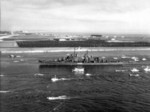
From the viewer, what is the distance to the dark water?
44000mm

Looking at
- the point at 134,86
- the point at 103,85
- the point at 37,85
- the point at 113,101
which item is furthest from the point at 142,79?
the point at 37,85

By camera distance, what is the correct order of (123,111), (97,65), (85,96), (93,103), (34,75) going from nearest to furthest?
(123,111) < (93,103) < (85,96) < (34,75) < (97,65)

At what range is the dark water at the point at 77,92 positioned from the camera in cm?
4400

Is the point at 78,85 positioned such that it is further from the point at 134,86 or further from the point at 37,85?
the point at 134,86

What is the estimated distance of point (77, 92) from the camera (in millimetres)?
53531

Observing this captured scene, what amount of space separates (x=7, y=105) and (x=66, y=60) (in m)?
55.2

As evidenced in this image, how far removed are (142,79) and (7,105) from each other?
1755 inches

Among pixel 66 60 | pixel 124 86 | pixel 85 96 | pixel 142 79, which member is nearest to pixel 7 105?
pixel 85 96

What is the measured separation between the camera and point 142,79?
65.9m

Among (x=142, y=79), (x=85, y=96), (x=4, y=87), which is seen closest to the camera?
(x=85, y=96)

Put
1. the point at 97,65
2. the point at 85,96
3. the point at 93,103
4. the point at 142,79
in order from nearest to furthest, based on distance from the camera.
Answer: the point at 93,103 < the point at 85,96 < the point at 142,79 < the point at 97,65

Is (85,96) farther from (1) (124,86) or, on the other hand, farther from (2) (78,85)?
(1) (124,86)

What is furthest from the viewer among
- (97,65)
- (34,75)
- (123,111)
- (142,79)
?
(97,65)

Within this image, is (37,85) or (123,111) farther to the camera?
(37,85)
